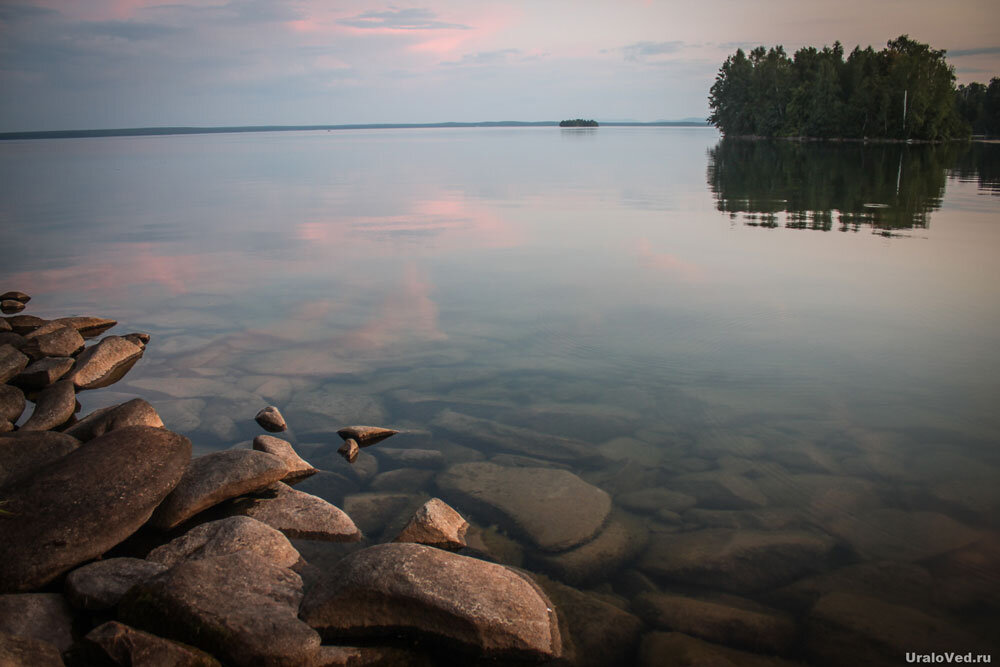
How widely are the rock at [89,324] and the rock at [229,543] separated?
30.8 feet

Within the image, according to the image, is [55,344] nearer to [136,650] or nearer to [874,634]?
[136,650]

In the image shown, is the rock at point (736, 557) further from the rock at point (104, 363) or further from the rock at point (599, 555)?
the rock at point (104, 363)

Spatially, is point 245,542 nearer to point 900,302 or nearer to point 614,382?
point 614,382

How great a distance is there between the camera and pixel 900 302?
45.5ft

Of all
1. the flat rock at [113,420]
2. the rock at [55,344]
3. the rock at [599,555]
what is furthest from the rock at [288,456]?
the rock at [55,344]

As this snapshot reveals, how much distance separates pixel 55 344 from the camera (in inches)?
455

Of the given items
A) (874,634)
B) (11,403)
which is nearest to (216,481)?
(11,403)

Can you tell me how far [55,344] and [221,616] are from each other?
925cm

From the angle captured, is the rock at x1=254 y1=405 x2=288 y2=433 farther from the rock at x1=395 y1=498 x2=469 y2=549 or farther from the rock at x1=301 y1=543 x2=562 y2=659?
the rock at x1=301 y1=543 x2=562 y2=659

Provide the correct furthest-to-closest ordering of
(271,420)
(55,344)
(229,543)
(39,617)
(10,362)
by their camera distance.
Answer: (55,344) < (10,362) < (271,420) < (229,543) < (39,617)

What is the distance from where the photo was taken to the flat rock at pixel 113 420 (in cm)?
780

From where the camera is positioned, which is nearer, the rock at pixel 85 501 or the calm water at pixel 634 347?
the rock at pixel 85 501

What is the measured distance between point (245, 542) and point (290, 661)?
1552 mm

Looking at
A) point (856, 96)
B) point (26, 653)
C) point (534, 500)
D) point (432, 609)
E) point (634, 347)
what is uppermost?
point (856, 96)
